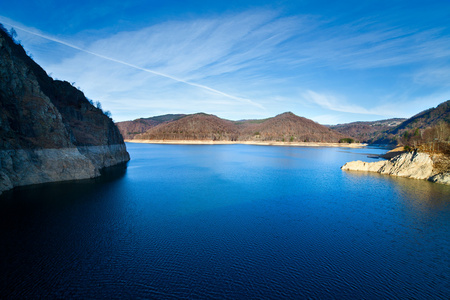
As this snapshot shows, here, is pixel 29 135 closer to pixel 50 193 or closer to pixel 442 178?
pixel 50 193

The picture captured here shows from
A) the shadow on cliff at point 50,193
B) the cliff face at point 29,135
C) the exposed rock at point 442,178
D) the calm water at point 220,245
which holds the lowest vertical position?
the calm water at point 220,245

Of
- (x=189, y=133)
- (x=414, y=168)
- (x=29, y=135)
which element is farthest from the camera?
(x=189, y=133)

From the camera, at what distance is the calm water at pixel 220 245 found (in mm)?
8906

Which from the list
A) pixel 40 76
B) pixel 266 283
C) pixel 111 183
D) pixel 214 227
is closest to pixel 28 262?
pixel 214 227

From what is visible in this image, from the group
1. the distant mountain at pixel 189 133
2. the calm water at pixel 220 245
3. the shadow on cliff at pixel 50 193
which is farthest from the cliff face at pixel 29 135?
the distant mountain at pixel 189 133

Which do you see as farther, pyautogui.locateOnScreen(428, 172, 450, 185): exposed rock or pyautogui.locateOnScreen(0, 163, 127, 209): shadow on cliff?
pyautogui.locateOnScreen(428, 172, 450, 185): exposed rock

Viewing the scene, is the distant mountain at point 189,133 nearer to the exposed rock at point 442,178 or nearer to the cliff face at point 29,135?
the cliff face at point 29,135

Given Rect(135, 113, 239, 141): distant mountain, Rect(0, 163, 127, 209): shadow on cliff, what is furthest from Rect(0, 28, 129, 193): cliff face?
Rect(135, 113, 239, 141): distant mountain

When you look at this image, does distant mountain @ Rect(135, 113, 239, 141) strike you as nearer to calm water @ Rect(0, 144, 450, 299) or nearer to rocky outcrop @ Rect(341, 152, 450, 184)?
rocky outcrop @ Rect(341, 152, 450, 184)

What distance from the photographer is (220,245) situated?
12312mm

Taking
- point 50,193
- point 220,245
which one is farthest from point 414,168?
point 50,193

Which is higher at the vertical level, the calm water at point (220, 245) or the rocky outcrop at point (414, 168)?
the rocky outcrop at point (414, 168)

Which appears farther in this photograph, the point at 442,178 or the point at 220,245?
the point at 442,178

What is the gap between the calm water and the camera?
29.2ft
